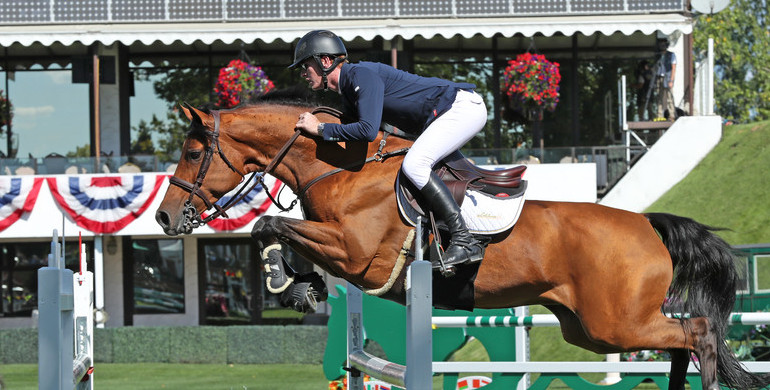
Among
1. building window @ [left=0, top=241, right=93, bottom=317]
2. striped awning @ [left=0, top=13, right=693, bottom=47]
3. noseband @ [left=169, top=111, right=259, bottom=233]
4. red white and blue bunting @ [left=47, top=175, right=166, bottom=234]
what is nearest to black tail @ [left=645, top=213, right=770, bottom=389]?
noseband @ [left=169, top=111, right=259, bottom=233]

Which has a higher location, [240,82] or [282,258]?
[240,82]

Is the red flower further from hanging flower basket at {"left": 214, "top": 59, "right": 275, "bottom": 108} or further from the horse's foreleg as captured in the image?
→ the horse's foreleg

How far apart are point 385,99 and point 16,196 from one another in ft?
50.0

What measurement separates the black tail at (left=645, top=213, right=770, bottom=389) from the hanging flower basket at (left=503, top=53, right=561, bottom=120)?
1387 centimetres

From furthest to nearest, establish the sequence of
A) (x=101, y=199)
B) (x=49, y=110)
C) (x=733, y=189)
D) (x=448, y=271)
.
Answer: (x=49, y=110), (x=101, y=199), (x=733, y=189), (x=448, y=271)

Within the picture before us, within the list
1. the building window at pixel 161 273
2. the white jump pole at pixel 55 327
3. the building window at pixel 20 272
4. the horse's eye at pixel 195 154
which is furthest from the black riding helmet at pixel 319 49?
the building window at pixel 20 272

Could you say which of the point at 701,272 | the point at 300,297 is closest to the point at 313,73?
the point at 300,297

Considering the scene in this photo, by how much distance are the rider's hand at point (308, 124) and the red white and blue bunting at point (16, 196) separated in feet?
48.3

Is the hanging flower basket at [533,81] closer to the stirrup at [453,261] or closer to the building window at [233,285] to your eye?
the building window at [233,285]

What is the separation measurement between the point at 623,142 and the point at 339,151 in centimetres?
1574

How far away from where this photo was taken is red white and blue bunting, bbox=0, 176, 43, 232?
19016mm

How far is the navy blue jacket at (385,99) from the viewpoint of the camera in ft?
17.6

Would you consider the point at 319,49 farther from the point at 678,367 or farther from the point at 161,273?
the point at 161,273

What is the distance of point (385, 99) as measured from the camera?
552cm
